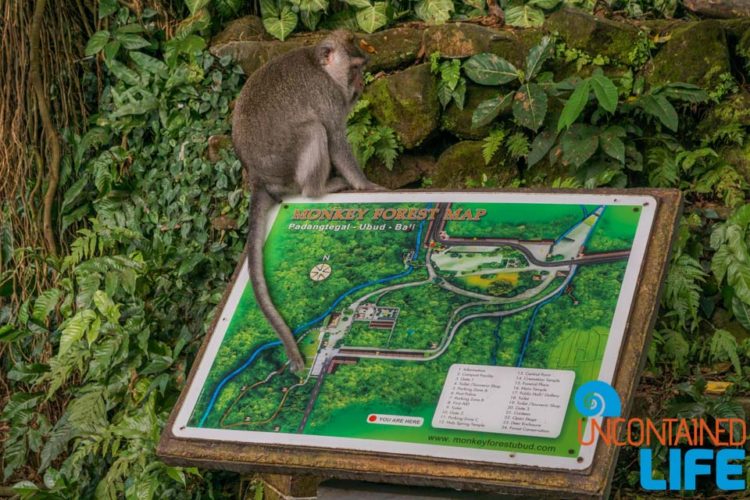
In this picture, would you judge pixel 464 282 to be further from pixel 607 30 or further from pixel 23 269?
pixel 23 269

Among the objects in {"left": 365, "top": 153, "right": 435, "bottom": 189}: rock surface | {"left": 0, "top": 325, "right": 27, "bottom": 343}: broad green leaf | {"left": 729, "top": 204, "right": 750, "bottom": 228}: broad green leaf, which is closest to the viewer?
{"left": 729, "top": 204, "right": 750, "bottom": 228}: broad green leaf

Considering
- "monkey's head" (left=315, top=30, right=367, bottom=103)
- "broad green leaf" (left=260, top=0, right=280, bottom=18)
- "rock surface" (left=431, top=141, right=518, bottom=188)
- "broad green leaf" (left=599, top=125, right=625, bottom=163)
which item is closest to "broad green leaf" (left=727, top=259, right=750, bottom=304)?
"broad green leaf" (left=599, top=125, right=625, bottom=163)

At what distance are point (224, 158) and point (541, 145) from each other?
189 cm

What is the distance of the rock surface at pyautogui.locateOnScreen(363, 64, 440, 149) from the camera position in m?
5.80

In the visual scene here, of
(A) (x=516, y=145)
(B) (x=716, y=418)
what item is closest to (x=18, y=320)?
(A) (x=516, y=145)

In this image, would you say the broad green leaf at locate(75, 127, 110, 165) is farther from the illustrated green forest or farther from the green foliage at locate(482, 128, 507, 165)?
the green foliage at locate(482, 128, 507, 165)

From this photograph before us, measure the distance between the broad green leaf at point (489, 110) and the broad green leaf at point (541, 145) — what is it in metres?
0.26

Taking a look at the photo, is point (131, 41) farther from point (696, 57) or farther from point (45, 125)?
point (696, 57)

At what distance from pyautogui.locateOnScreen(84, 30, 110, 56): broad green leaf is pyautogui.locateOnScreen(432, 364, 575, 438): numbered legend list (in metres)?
4.39

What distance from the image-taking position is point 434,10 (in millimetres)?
6375

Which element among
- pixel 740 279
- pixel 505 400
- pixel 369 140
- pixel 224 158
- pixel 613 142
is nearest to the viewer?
pixel 505 400

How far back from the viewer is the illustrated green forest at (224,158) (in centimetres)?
496

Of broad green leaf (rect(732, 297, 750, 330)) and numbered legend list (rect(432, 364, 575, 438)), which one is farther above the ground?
numbered legend list (rect(432, 364, 575, 438))

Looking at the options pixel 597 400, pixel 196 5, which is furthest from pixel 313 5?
pixel 597 400
